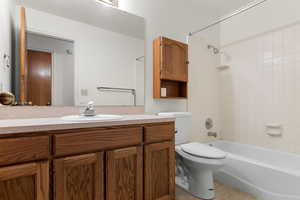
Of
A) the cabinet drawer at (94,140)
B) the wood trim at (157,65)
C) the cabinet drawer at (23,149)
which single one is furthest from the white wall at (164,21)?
the cabinet drawer at (23,149)

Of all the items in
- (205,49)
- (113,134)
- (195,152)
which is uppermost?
(205,49)

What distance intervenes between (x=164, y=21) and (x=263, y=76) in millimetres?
1544

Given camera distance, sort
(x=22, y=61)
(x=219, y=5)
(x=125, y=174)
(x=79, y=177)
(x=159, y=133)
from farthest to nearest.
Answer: (x=219, y=5) → (x=159, y=133) → (x=22, y=61) → (x=125, y=174) → (x=79, y=177)

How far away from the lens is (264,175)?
5.39 ft

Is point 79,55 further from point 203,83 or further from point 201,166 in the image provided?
point 203,83

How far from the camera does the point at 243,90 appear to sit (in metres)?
2.53

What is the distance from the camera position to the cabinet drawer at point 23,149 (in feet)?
Answer: 2.74

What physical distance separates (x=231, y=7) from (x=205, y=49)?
2.49 feet

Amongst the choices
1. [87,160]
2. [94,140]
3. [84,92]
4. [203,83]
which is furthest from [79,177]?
[203,83]

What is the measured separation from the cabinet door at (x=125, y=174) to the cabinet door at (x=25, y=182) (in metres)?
0.37

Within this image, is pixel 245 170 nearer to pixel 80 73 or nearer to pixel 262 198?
pixel 262 198

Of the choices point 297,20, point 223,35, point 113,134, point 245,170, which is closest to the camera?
point 113,134

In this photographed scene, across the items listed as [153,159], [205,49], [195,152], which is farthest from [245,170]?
[205,49]

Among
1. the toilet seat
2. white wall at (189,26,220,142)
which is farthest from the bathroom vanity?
white wall at (189,26,220,142)
